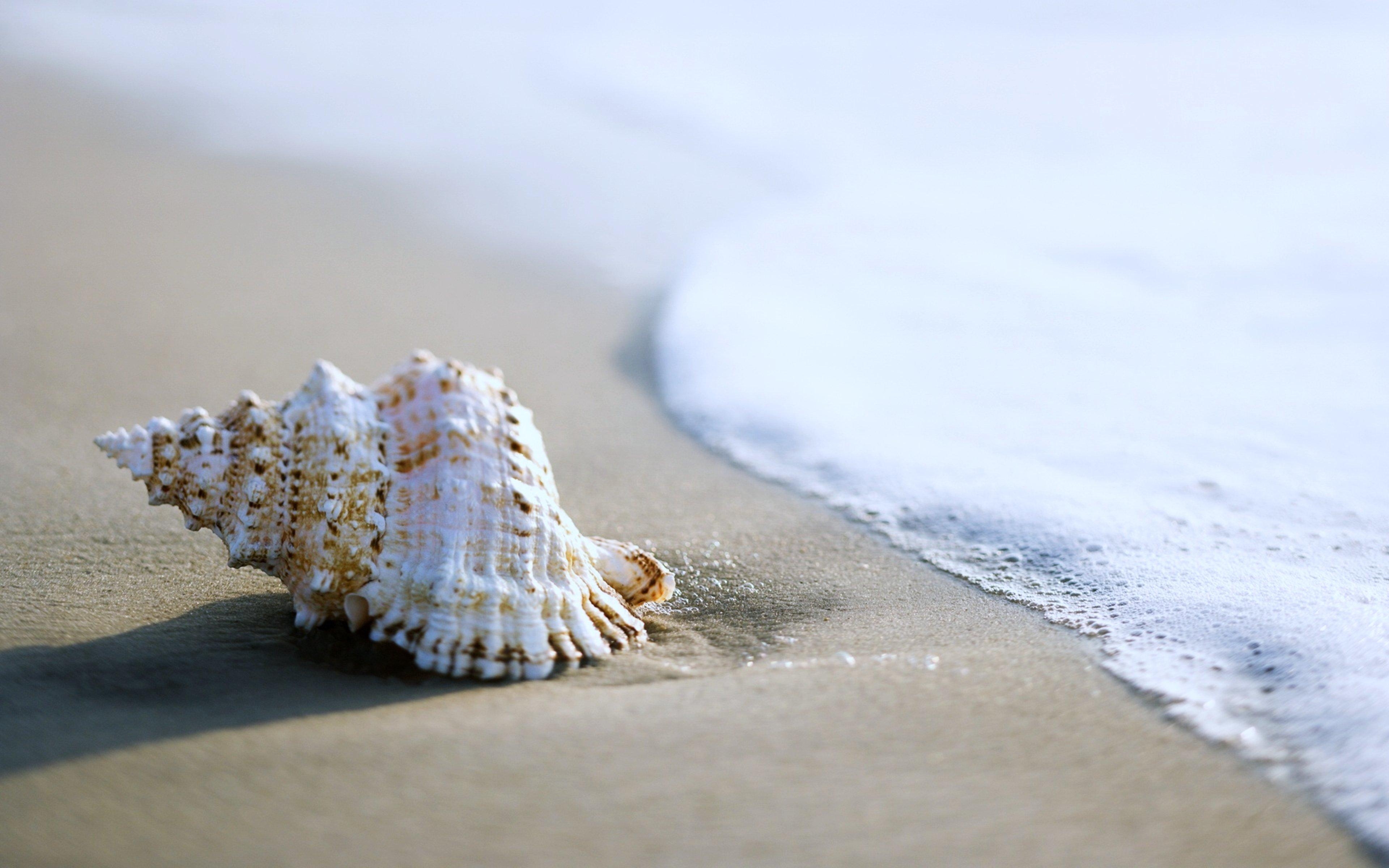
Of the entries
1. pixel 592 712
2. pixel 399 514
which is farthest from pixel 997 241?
pixel 592 712

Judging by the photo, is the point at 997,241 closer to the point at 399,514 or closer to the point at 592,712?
the point at 399,514

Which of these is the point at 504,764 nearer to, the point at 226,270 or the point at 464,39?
the point at 226,270

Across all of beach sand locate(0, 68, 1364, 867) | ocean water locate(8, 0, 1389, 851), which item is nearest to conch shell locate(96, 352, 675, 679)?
beach sand locate(0, 68, 1364, 867)

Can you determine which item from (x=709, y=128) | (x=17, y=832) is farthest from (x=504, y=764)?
(x=709, y=128)

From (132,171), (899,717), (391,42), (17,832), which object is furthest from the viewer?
(391,42)

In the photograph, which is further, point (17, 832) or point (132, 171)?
point (132, 171)

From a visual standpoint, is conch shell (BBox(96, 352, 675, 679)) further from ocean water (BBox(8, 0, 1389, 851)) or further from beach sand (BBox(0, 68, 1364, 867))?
ocean water (BBox(8, 0, 1389, 851))

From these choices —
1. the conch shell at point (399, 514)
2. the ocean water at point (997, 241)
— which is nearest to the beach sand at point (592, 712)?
the conch shell at point (399, 514)
